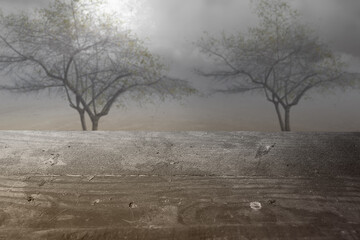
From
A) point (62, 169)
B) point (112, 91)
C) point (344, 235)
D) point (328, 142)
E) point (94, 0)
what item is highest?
point (94, 0)

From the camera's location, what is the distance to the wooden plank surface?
86 centimetres

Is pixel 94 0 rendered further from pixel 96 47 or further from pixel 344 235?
pixel 344 235

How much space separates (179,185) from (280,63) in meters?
6.23

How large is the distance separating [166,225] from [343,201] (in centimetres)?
61

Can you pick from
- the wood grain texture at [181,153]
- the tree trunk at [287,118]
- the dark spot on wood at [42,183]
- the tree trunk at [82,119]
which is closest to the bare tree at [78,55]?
the tree trunk at [82,119]

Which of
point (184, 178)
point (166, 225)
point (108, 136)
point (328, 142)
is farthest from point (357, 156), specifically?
point (108, 136)


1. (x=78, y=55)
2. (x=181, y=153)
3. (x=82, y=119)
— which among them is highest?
(x=78, y=55)

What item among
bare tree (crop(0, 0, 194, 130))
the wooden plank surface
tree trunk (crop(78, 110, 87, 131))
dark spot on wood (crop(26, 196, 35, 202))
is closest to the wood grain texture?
the wooden plank surface

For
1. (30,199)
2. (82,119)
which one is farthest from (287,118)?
(30,199)

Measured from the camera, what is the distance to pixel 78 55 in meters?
6.35

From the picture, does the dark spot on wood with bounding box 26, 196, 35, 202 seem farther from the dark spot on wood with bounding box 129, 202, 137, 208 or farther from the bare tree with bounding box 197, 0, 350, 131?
the bare tree with bounding box 197, 0, 350, 131

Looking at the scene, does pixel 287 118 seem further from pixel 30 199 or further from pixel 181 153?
pixel 30 199

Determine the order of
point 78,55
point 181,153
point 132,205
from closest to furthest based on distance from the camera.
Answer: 1. point 132,205
2. point 181,153
3. point 78,55

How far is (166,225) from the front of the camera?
2.88ft
